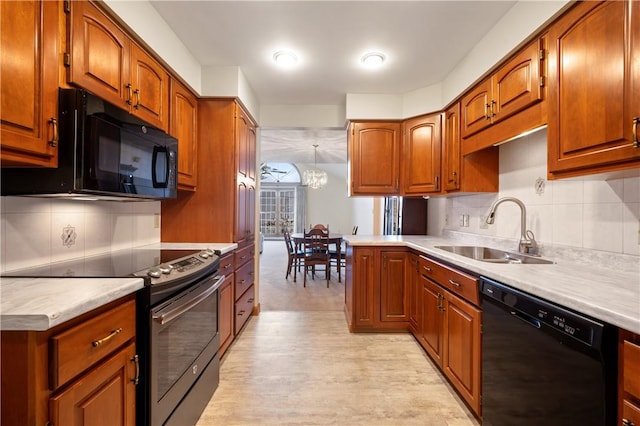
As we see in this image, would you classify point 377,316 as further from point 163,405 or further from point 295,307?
point 163,405

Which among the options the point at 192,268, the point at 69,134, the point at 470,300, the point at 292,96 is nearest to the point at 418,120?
the point at 292,96

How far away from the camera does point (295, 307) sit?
3.49 metres

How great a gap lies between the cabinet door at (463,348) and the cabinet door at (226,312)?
1581mm

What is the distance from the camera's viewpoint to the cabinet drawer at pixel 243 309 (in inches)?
98.7

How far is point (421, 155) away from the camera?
112 inches

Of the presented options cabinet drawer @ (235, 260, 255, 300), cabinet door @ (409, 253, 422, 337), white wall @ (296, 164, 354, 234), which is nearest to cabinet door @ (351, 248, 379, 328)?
cabinet door @ (409, 253, 422, 337)

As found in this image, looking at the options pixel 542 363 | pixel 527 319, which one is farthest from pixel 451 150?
pixel 542 363

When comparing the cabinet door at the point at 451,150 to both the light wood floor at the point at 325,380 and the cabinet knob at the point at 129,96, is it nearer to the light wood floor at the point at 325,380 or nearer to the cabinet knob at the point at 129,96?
the light wood floor at the point at 325,380

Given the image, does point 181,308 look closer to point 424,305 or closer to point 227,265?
point 227,265

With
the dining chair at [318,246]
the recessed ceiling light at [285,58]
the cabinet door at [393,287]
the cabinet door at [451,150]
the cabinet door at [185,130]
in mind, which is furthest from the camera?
the dining chair at [318,246]

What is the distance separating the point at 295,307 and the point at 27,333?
2.90 metres

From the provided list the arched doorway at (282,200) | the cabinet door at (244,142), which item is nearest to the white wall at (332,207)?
the arched doorway at (282,200)

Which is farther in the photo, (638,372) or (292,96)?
(292,96)

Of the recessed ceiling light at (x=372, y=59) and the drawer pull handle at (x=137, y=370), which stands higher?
the recessed ceiling light at (x=372, y=59)
